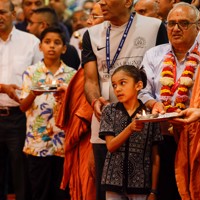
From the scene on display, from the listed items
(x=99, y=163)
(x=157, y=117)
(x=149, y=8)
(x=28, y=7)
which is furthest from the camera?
(x=28, y=7)

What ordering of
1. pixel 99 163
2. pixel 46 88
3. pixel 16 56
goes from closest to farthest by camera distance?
pixel 99 163, pixel 46 88, pixel 16 56

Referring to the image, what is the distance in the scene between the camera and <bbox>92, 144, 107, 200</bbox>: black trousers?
6586mm

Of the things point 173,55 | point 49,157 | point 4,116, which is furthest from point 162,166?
point 4,116

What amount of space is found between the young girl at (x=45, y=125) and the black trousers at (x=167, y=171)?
1.67 m

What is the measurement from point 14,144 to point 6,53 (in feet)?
2.99

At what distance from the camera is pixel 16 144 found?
8.30 meters

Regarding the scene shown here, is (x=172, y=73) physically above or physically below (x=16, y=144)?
above

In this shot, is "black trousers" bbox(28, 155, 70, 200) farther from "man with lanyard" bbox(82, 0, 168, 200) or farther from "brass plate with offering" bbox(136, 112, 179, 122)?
"brass plate with offering" bbox(136, 112, 179, 122)

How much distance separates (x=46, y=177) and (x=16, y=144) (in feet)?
1.65

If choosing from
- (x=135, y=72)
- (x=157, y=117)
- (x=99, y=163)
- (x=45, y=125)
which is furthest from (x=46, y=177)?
(x=157, y=117)

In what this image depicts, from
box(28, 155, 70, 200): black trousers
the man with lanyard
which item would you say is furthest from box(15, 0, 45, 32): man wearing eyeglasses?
the man with lanyard

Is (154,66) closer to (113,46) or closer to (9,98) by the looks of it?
(113,46)

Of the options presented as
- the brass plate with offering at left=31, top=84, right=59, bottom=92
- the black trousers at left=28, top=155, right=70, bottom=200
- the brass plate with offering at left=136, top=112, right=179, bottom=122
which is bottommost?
the black trousers at left=28, top=155, right=70, bottom=200

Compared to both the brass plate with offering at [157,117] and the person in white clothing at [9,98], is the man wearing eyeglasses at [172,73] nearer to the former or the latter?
the brass plate with offering at [157,117]
